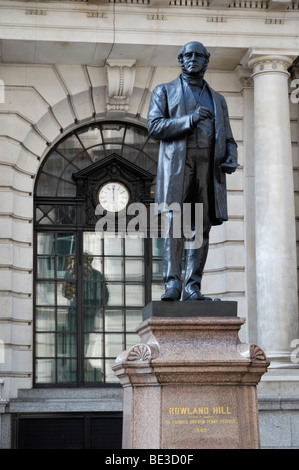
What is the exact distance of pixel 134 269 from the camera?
23359mm

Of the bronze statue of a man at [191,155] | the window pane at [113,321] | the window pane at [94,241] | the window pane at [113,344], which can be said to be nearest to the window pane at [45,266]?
the window pane at [94,241]

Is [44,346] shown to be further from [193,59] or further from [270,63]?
[193,59]

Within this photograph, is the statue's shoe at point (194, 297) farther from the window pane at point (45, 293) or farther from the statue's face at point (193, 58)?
the window pane at point (45, 293)

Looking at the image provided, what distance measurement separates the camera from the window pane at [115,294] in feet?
75.9

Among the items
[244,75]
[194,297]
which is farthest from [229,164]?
[244,75]

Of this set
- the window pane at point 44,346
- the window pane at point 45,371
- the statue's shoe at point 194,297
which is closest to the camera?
the statue's shoe at point 194,297

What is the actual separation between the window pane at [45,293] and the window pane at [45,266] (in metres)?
0.20

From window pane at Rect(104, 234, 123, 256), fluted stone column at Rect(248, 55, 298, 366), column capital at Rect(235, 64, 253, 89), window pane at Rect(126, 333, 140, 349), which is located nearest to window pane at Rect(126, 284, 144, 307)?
window pane at Rect(126, 333, 140, 349)

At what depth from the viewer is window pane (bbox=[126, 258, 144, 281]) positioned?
76.5 feet

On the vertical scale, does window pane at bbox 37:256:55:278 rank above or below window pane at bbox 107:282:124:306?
above

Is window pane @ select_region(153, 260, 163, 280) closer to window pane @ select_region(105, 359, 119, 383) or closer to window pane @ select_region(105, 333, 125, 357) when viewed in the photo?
window pane @ select_region(105, 333, 125, 357)

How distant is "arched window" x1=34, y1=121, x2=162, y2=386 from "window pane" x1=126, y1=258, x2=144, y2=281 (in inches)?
0.9

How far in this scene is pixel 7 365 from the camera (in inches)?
854

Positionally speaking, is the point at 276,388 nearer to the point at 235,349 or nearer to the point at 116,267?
the point at 116,267
